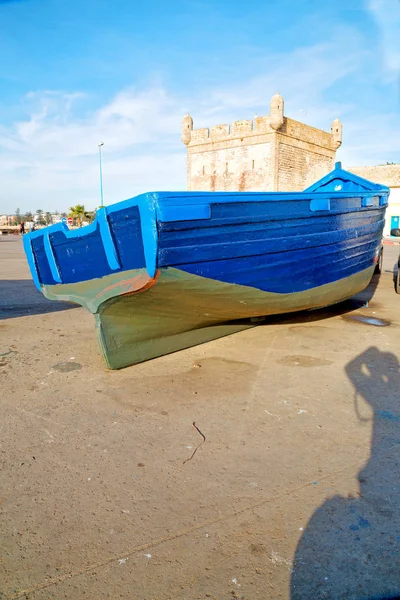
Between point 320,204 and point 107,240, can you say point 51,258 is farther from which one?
point 320,204

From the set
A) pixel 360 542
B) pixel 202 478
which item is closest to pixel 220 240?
pixel 202 478

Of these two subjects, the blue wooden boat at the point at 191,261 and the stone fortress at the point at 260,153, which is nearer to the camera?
the blue wooden boat at the point at 191,261

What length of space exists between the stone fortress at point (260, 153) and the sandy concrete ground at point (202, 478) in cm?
2997

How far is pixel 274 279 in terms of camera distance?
4.59m

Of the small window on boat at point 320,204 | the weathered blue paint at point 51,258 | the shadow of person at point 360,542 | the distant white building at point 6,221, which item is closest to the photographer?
the shadow of person at point 360,542

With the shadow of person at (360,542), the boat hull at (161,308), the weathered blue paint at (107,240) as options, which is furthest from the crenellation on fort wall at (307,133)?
the shadow of person at (360,542)

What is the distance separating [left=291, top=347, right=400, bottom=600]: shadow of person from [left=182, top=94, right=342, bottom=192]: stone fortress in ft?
104

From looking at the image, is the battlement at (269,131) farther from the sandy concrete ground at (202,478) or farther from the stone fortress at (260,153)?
the sandy concrete ground at (202,478)

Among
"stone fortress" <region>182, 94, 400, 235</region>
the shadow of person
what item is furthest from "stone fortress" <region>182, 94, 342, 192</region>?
the shadow of person

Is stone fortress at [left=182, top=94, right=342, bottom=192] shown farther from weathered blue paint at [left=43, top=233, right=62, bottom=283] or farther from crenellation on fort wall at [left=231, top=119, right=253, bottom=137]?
weathered blue paint at [left=43, top=233, right=62, bottom=283]

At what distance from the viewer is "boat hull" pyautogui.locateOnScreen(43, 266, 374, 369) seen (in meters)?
3.81

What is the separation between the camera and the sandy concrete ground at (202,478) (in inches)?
67.0

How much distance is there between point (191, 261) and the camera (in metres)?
3.72

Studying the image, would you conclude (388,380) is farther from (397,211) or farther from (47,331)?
(397,211)
